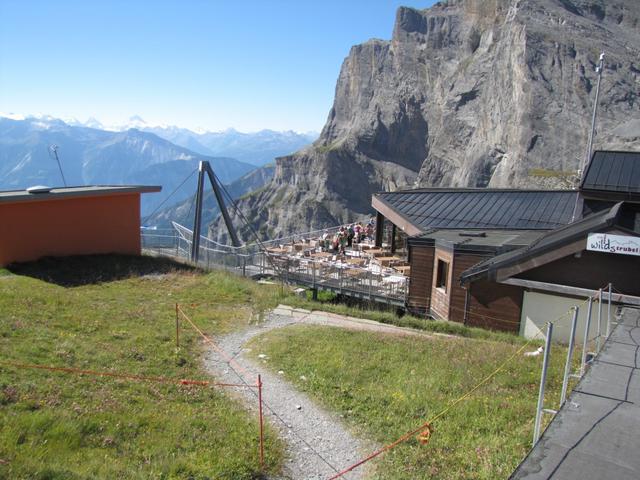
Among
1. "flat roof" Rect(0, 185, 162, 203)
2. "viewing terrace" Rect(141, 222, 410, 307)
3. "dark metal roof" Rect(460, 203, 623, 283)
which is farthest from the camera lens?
"viewing terrace" Rect(141, 222, 410, 307)

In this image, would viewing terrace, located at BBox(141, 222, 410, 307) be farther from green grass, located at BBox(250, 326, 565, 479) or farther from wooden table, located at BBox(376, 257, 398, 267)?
green grass, located at BBox(250, 326, 565, 479)

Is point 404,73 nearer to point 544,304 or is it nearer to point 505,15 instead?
point 505,15

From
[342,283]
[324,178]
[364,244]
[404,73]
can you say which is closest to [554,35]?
[404,73]

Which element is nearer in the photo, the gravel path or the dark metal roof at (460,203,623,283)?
the gravel path

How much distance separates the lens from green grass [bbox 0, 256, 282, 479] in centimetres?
616

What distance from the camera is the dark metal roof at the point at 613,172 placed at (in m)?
17.7

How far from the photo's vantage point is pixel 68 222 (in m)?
20.5

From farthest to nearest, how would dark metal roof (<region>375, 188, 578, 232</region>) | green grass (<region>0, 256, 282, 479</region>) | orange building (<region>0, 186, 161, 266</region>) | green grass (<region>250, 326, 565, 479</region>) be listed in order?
dark metal roof (<region>375, 188, 578, 232</region>)
orange building (<region>0, 186, 161, 266</region>)
green grass (<region>250, 326, 565, 479</region>)
green grass (<region>0, 256, 282, 479</region>)

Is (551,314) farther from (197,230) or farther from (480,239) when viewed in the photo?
(197,230)

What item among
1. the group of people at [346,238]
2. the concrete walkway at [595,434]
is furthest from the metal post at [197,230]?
the concrete walkway at [595,434]

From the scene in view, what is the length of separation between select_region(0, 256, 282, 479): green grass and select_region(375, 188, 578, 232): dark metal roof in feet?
38.7

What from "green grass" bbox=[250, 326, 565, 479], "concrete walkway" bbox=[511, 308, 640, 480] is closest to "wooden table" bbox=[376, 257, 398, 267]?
"green grass" bbox=[250, 326, 565, 479]

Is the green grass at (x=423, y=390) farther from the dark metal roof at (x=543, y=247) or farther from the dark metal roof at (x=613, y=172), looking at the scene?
the dark metal roof at (x=613, y=172)

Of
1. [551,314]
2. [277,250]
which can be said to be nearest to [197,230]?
[277,250]
